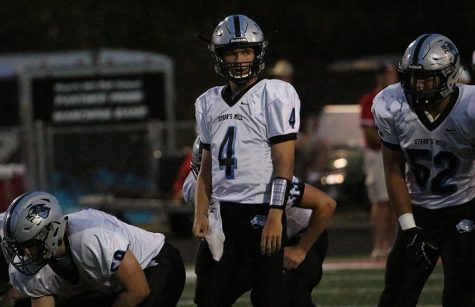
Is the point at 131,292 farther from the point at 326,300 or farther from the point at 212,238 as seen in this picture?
the point at 326,300

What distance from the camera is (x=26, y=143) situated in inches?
637

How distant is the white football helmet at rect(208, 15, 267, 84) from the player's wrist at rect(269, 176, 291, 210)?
484mm

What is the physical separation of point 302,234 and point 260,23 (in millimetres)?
12634

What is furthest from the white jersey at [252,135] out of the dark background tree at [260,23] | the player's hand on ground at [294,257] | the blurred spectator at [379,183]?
the dark background tree at [260,23]

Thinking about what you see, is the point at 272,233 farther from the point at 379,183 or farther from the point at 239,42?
the point at 379,183

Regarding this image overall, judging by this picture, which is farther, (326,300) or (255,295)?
(326,300)

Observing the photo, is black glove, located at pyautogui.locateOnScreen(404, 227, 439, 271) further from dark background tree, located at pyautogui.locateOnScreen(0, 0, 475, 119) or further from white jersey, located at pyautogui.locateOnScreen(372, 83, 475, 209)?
dark background tree, located at pyautogui.locateOnScreen(0, 0, 475, 119)

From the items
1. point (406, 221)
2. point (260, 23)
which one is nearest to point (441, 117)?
point (406, 221)

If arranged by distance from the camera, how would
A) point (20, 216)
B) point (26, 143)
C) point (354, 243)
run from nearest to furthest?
1. point (20, 216)
2. point (354, 243)
3. point (26, 143)

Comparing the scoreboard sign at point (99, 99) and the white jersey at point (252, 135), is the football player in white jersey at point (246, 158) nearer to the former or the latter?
the white jersey at point (252, 135)

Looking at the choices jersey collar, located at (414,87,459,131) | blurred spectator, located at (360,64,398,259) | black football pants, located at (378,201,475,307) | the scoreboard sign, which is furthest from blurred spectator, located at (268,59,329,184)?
jersey collar, located at (414,87,459,131)

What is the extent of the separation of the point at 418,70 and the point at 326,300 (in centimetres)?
284

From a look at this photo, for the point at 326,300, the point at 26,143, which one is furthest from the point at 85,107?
the point at 326,300

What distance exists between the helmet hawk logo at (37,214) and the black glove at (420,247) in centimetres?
159
